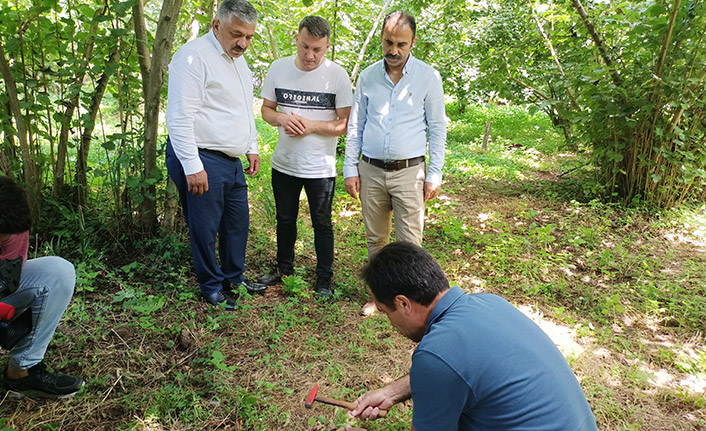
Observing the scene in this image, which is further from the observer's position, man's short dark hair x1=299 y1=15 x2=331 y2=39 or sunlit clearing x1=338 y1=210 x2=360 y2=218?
sunlit clearing x1=338 y1=210 x2=360 y2=218

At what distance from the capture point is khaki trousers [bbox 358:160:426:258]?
3.06 m

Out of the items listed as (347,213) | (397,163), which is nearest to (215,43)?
(397,163)

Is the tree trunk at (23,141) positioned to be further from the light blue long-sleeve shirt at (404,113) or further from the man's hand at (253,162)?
the light blue long-sleeve shirt at (404,113)

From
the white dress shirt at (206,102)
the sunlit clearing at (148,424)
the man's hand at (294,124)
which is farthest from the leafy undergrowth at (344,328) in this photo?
the man's hand at (294,124)

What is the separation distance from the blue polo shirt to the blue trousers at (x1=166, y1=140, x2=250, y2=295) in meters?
1.94

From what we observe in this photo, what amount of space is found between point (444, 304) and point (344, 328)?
1.62 m

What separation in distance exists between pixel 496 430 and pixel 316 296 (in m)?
2.11

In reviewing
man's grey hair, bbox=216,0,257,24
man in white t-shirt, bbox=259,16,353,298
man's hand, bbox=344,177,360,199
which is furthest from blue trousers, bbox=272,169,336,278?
man's grey hair, bbox=216,0,257,24

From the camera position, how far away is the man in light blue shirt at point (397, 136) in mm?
2975

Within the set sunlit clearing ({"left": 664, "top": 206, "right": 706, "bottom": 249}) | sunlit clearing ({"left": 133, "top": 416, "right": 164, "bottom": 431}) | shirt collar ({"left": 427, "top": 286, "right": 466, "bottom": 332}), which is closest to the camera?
shirt collar ({"left": 427, "top": 286, "right": 466, "bottom": 332})

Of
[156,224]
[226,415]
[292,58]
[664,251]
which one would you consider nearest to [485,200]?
[664,251]

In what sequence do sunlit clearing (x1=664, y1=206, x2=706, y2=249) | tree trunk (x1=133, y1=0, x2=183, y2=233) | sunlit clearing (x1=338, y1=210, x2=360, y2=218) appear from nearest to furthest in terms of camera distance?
1. tree trunk (x1=133, y1=0, x2=183, y2=233)
2. sunlit clearing (x1=664, y1=206, x2=706, y2=249)
3. sunlit clearing (x1=338, y1=210, x2=360, y2=218)

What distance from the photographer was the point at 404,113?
2984mm

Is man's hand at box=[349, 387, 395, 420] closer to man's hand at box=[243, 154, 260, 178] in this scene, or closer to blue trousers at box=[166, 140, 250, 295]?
blue trousers at box=[166, 140, 250, 295]
